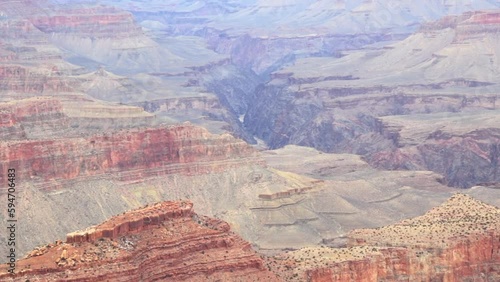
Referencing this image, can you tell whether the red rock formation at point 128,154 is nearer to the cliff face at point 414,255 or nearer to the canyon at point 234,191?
the canyon at point 234,191

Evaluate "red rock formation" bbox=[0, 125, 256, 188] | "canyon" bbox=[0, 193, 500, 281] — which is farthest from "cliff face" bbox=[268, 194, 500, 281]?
"red rock formation" bbox=[0, 125, 256, 188]

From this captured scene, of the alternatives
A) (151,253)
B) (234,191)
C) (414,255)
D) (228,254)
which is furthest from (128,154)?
(151,253)

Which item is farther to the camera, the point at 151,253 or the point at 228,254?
the point at 228,254

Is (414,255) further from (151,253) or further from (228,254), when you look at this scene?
(151,253)

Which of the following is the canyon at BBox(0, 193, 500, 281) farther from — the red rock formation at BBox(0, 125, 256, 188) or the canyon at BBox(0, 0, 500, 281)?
the red rock formation at BBox(0, 125, 256, 188)

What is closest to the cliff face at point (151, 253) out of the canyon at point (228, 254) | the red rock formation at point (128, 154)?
the canyon at point (228, 254)
